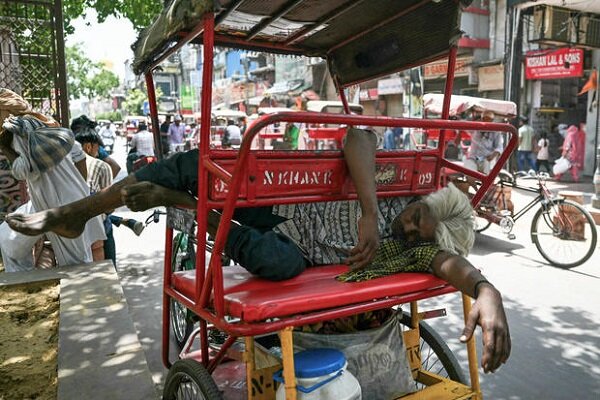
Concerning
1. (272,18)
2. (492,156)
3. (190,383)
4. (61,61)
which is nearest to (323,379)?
(190,383)

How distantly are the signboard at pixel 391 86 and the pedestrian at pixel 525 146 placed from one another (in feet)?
21.8

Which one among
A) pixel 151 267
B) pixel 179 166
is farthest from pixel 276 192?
pixel 151 267

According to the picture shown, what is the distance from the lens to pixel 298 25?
2842mm

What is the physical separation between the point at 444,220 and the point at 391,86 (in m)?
19.8

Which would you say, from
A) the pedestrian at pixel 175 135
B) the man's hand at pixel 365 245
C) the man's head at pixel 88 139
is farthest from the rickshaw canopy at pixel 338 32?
the pedestrian at pixel 175 135

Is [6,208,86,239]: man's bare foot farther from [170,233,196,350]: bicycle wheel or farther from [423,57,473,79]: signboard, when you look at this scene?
[423,57,473,79]: signboard

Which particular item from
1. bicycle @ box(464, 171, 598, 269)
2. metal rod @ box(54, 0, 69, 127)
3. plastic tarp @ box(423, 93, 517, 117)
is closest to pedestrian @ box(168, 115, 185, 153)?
plastic tarp @ box(423, 93, 517, 117)

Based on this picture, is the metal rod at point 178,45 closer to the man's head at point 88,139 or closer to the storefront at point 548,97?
the man's head at point 88,139

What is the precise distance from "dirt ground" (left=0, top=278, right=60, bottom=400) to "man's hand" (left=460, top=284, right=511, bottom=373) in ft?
6.71

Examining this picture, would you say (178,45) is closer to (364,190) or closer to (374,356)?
(364,190)

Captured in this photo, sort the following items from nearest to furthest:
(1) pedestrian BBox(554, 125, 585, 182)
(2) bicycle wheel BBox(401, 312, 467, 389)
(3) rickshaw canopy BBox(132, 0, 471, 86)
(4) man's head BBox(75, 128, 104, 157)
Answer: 1. (3) rickshaw canopy BBox(132, 0, 471, 86)
2. (2) bicycle wheel BBox(401, 312, 467, 389)
3. (4) man's head BBox(75, 128, 104, 157)
4. (1) pedestrian BBox(554, 125, 585, 182)

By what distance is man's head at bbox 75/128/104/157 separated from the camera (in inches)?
189

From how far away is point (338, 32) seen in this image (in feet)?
9.79

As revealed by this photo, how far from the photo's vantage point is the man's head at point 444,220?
2252 millimetres
